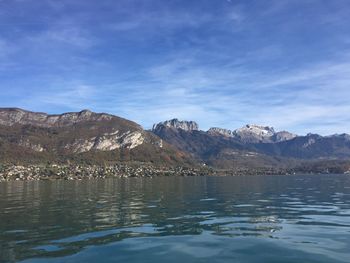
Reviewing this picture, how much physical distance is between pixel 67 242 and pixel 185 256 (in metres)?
10.6

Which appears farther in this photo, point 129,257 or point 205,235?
point 205,235

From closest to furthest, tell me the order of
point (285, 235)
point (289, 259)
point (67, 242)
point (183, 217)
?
1. point (289, 259)
2. point (67, 242)
3. point (285, 235)
4. point (183, 217)

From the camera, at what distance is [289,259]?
82.3ft

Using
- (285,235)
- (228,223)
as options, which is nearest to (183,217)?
(228,223)

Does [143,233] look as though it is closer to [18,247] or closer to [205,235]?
[205,235]

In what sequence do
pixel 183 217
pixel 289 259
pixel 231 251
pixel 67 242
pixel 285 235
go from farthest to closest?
pixel 183 217
pixel 285 235
pixel 67 242
pixel 231 251
pixel 289 259

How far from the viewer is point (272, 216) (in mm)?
47281

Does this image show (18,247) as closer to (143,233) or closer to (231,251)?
(143,233)

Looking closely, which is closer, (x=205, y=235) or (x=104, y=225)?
(x=205, y=235)

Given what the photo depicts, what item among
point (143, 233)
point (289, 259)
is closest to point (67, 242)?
point (143, 233)

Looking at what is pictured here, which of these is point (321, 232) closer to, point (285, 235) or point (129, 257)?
point (285, 235)

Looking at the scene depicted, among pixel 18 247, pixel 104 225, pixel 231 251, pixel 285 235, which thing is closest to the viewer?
pixel 231 251

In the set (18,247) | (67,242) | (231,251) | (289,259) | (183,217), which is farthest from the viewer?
(183,217)

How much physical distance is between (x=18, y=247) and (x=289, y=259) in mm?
19619
